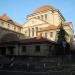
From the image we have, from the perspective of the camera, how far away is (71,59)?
98.8ft

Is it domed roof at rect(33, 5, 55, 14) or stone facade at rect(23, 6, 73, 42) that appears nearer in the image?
stone facade at rect(23, 6, 73, 42)

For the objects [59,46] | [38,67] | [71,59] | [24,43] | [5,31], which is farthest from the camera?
[5,31]

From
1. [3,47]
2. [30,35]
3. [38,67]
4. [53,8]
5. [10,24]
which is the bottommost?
[38,67]

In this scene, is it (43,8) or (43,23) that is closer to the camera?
(43,23)

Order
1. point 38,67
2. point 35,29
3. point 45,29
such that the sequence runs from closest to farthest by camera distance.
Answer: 1. point 38,67
2. point 45,29
3. point 35,29

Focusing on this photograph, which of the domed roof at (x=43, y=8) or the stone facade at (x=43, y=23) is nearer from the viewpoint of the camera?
the stone facade at (x=43, y=23)

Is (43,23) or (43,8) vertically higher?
(43,8)

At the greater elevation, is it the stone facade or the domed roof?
the domed roof

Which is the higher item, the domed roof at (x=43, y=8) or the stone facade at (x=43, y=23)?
the domed roof at (x=43, y=8)

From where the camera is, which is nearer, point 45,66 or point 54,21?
point 45,66

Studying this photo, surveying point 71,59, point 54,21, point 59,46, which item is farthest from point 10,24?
point 71,59

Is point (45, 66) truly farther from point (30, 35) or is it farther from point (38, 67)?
point (30, 35)

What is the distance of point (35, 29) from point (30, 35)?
117 inches

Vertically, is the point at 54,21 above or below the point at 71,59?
above
